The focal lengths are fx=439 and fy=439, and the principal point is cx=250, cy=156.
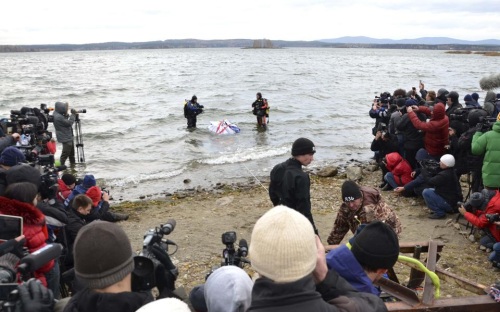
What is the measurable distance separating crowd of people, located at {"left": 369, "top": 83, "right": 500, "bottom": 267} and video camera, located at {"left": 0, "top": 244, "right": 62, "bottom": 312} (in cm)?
523

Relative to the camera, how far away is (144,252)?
113 inches

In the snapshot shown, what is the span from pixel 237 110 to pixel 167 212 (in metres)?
17.9

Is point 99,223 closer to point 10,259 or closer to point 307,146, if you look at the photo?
point 10,259

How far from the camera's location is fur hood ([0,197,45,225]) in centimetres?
378

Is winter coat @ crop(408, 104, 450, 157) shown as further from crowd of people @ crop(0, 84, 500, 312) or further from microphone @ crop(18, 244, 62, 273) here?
microphone @ crop(18, 244, 62, 273)

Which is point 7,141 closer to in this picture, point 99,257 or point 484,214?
point 99,257

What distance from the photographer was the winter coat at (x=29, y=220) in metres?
3.79

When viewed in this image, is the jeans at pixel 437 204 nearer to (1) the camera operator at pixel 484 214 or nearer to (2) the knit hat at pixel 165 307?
(1) the camera operator at pixel 484 214

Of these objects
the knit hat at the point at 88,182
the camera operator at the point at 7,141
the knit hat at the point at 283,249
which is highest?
the knit hat at the point at 283,249

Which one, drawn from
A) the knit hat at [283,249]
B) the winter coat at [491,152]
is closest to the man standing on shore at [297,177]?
the knit hat at [283,249]

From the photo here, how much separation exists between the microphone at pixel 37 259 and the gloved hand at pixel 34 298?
249 millimetres

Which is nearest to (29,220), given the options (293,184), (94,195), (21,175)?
→ (21,175)

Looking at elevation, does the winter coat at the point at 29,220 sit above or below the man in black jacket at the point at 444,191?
above

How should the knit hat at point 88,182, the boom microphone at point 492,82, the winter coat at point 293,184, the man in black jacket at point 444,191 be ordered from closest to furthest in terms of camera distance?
the winter coat at point 293,184
the knit hat at point 88,182
the man in black jacket at point 444,191
the boom microphone at point 492,82
